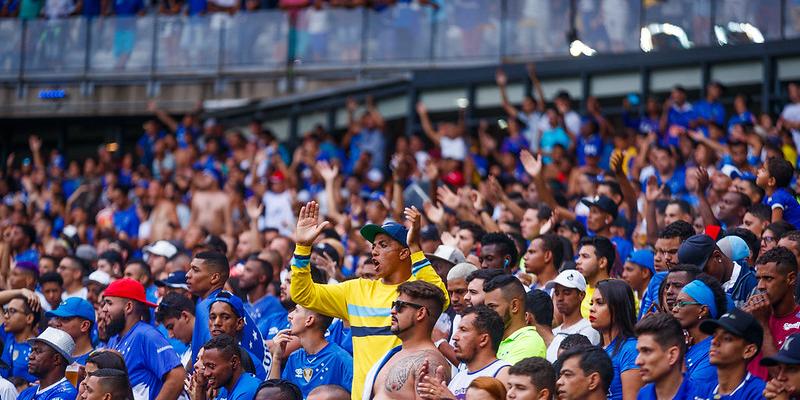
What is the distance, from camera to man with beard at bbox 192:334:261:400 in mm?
8492

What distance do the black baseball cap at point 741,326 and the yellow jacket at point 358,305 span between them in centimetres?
208

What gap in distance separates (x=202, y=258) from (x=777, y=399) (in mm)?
5204

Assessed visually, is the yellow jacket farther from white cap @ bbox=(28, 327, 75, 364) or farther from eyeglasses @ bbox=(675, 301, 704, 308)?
white cap @ bbox=(28, 327, 75, 364)

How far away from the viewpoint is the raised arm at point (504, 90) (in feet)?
63.2

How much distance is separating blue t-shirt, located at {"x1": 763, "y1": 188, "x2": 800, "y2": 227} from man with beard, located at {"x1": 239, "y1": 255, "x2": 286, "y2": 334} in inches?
168

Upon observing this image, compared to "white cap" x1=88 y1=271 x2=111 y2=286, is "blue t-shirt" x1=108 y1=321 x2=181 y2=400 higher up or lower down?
higher up

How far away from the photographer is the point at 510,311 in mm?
8586

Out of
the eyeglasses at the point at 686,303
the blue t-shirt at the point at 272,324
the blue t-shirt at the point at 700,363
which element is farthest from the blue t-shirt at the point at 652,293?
the blue t-shirt at the point at 272,324

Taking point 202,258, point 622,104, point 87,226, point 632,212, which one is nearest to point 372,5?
point 622,104

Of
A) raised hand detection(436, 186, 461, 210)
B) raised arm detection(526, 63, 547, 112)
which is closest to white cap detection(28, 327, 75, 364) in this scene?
raised hand detection(436, 186, 461, 210)

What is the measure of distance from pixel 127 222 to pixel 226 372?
10.6m

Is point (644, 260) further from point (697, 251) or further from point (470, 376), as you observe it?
point (470, 376)

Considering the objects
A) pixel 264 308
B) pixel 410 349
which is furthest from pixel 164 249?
pixel 410 349

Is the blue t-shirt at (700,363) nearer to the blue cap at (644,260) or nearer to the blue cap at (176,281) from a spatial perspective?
the blue cap at (644,260)
